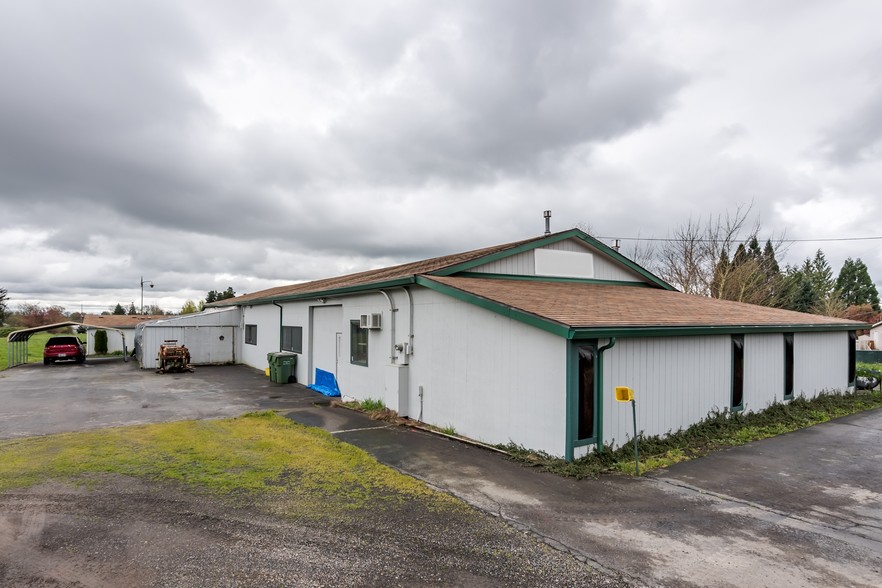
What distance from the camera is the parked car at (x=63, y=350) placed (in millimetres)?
21719

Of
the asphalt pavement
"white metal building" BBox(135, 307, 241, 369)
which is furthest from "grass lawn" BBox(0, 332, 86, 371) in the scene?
the asphalt pavement

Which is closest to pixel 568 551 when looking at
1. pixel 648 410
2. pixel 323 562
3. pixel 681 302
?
pixel 323 562

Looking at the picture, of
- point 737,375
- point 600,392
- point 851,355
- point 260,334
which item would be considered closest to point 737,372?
point 737,375

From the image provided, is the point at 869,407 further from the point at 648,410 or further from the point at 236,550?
the point at 236,550

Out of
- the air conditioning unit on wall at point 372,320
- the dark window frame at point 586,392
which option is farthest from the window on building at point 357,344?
the dark window frame at point 586,392

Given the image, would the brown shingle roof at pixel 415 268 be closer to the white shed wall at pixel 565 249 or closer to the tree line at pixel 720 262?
the white shed wall at pixel 565 249

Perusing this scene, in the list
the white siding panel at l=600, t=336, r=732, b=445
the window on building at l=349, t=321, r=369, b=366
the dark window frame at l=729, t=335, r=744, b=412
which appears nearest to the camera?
the white siding panel at l=600, t=336, r=732, b=445

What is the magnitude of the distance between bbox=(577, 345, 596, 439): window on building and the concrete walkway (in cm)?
74

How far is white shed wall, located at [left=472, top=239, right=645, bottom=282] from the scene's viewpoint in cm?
1080

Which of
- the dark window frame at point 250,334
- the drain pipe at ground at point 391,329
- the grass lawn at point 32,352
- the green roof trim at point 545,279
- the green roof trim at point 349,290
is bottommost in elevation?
the grass lawn at point 32,352

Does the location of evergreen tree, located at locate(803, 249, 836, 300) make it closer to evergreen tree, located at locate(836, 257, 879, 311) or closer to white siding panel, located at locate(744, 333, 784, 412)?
evergreen tree, located at locate(836, 257, 879, 311)

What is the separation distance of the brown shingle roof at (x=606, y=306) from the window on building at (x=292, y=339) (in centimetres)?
825

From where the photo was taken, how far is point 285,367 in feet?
51.6

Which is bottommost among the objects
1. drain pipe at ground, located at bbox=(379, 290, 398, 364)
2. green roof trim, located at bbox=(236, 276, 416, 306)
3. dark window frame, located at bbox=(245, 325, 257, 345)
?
dark window frame, located at bbox=(245, 325, 257, 345)
